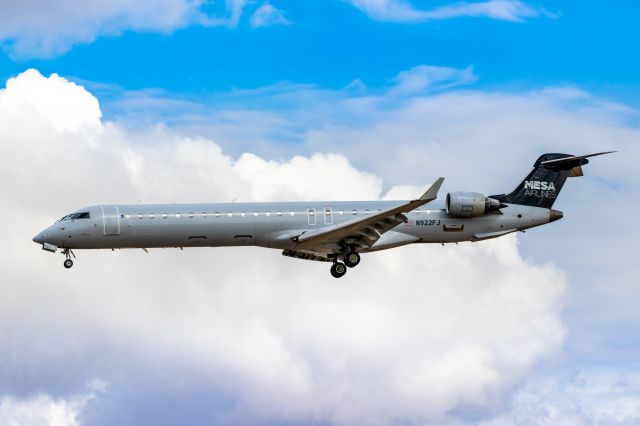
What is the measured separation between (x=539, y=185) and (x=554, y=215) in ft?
6.00

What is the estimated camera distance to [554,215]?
2115 inches

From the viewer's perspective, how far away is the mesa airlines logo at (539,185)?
54375 millimetres

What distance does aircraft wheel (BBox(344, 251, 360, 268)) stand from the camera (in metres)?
50.4

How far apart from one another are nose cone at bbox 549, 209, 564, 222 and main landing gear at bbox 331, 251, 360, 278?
1056 cm

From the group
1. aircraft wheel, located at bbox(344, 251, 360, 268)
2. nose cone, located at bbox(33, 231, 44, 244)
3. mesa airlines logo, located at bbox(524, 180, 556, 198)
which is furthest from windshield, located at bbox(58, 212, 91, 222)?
mesa airlines logo, located at bbox(524, 180, 556, 198)

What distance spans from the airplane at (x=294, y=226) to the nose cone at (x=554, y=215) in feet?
6.27

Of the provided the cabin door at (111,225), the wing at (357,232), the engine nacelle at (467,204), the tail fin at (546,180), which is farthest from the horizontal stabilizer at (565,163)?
the cabin door at (111,225)

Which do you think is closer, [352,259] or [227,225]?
[227,225]

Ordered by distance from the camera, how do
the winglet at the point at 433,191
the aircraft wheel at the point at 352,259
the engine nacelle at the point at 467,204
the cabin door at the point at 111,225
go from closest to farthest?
the winglet at the point at 433,191
the cabin door at the point at 111,225
the aircraft wheel at the point at 352,259
the engine nacelle at the point at 467,204

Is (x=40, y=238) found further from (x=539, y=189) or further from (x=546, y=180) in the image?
(x=546, y=180)

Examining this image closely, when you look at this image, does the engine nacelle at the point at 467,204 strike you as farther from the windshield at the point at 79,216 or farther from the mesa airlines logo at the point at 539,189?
the windshield at the point at 79,216

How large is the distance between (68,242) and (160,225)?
173 inches

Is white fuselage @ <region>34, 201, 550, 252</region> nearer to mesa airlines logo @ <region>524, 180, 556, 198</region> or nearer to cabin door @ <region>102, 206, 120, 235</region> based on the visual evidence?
cabin door @ <region>102, 206, 120, 235</region>

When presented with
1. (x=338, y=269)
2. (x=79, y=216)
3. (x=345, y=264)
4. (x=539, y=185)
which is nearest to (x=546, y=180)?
(x=539, y=185)
